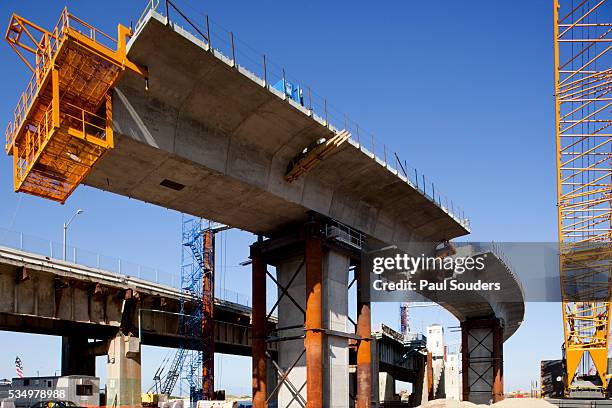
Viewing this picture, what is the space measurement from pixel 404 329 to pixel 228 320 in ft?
364

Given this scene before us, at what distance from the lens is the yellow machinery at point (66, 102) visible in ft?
75.3

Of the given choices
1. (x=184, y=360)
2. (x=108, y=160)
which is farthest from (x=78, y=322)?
(x=184, y=360)

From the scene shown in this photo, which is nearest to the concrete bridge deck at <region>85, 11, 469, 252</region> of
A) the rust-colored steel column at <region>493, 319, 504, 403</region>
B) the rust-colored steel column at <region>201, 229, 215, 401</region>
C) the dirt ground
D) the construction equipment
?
the construction equipment

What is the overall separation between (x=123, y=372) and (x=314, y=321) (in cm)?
1643

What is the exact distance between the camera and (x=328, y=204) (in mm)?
35125

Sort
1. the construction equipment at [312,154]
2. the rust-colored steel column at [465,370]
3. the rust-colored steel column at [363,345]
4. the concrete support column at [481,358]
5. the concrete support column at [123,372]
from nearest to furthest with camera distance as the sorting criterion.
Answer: the construction equipment at [312,154]
the rust-colored steel column at [363,345]
the concrete support column at [123,372]
the concrete support column at [481,358]
the rust-colored steel column at [465,370]

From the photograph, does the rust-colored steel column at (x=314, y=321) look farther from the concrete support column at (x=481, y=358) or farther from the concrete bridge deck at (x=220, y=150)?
the concrete support column at (x=481, y=358)

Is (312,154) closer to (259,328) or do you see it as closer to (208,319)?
(259,328)

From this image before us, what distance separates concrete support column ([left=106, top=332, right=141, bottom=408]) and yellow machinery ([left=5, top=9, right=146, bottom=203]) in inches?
750

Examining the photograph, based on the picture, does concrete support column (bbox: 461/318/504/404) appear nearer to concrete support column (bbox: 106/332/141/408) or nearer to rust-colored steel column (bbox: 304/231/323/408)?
concrete support column (bbox: 106/332/141/408)

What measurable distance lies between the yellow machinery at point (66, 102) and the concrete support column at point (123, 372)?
19.1 meters

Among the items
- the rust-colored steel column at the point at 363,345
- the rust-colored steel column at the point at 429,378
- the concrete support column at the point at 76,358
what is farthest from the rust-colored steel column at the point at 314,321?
the rust-colored steel column at the point at 429,378

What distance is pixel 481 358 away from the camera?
247 ft

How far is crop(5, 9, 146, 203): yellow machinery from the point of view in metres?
23.0
